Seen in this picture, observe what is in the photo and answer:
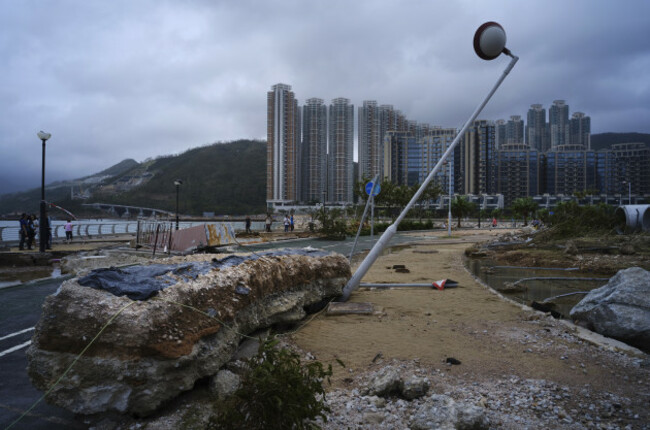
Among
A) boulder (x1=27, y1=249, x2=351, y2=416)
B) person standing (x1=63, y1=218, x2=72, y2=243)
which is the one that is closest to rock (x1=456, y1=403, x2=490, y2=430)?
boulder (x1=27, y1=249, x2=351, y2=416)

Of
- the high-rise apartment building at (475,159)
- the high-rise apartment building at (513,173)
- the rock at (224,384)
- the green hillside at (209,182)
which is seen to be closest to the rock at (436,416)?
the rock at (224,384)

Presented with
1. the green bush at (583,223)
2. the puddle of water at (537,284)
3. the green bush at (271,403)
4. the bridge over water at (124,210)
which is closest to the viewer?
the green bush at (271,403)

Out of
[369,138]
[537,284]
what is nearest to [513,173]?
[369,138]

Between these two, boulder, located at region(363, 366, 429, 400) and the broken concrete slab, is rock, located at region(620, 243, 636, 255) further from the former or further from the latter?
boulder, located at region(363, 366, 429, 400)

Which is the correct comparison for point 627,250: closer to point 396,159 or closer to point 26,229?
point 26,229

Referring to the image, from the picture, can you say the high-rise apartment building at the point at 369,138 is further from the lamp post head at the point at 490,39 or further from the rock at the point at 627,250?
the lamp post head at the point at 490,39

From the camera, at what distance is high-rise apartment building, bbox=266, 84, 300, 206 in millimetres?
109562

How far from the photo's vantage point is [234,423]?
2.67 metres

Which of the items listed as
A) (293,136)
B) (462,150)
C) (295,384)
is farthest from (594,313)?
(462,150)

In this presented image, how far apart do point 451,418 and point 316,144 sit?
124 m

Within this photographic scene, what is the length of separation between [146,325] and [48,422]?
48.3 inches

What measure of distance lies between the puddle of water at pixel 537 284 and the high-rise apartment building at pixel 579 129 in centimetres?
21337

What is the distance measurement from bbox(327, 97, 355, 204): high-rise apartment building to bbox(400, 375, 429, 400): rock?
11536 centimetres

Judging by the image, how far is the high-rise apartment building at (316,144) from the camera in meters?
125
